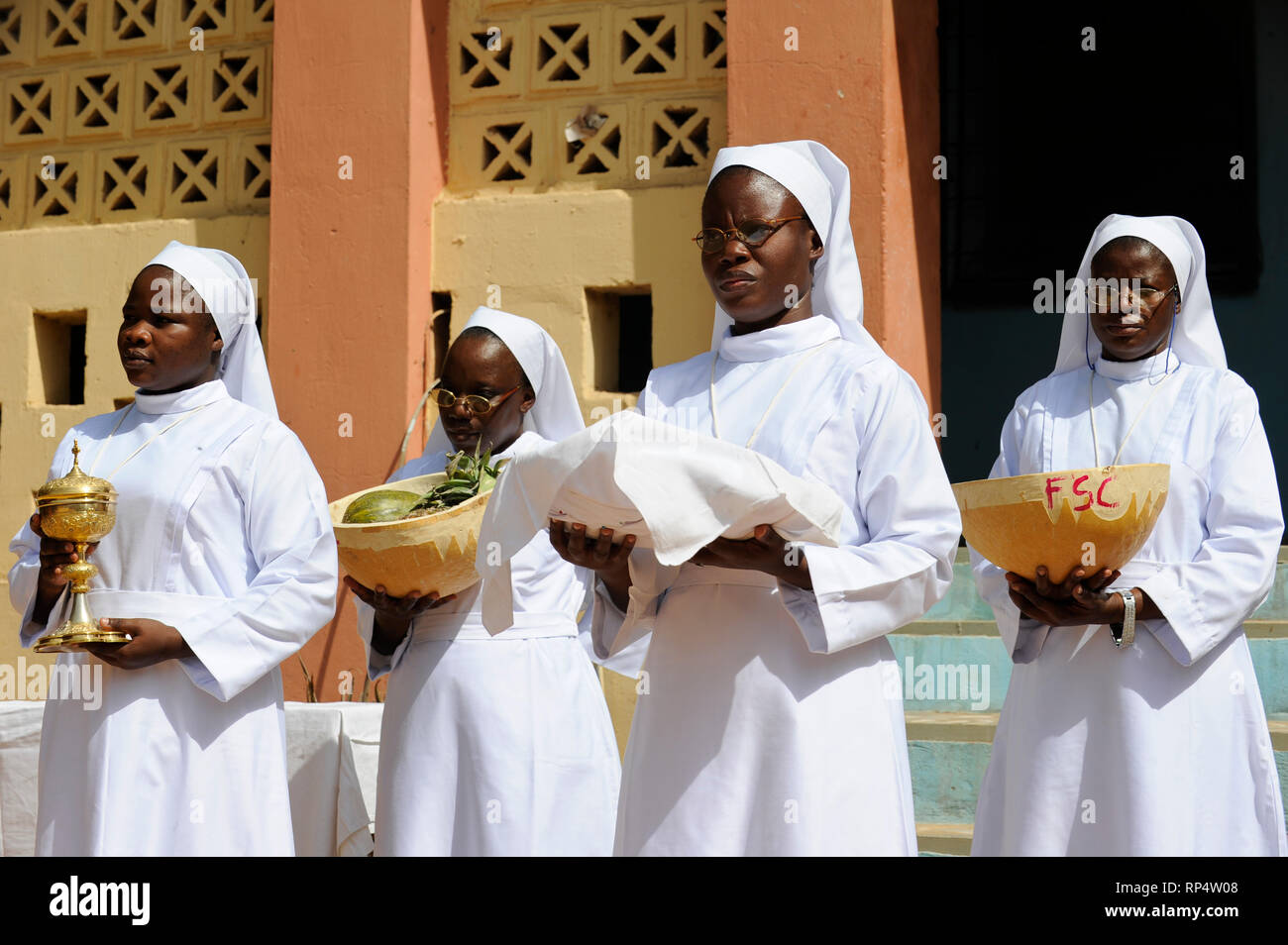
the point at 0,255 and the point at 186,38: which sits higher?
the point at 186,38

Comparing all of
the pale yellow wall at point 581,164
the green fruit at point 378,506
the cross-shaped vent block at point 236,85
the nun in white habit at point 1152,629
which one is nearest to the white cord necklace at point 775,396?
the nun in white habit at point 1152,629

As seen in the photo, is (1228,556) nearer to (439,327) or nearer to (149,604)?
(149,604)

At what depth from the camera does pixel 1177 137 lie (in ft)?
32.0

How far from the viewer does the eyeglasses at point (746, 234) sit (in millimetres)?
3814

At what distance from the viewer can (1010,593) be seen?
15.0ft

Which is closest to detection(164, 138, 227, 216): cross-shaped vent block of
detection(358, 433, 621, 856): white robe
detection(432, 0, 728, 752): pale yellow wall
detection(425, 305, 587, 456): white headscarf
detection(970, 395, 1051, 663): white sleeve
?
detection(432, 0, 728, 752): pale yellow wall

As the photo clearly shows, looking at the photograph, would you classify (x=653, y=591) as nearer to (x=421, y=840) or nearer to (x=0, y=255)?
(x=421, y=840)

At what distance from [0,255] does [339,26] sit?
244 centimetres

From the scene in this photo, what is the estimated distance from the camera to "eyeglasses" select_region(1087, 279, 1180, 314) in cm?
482

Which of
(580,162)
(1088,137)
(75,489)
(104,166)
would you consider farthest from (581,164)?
(75,489)

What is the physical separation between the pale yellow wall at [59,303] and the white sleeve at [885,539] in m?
5.66

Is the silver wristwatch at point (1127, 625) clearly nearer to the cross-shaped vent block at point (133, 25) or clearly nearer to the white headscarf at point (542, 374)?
the white headscarf at point (542, 374)

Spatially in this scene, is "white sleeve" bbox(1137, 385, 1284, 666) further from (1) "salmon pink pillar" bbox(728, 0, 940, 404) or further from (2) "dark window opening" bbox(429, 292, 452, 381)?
(2) "dark window opening" bbox(429, 292, 452, 381)

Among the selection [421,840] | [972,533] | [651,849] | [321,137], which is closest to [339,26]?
[321,137]
